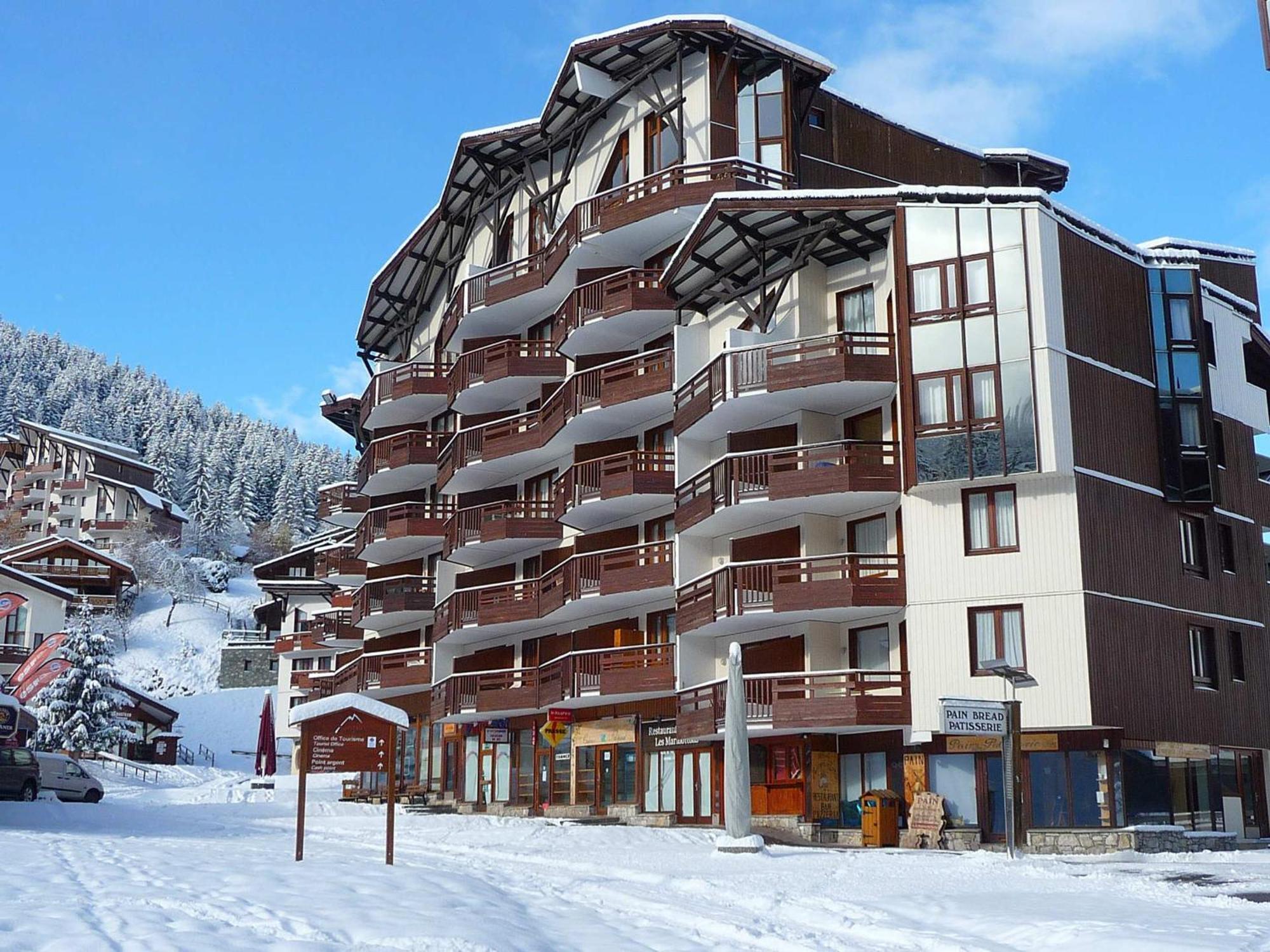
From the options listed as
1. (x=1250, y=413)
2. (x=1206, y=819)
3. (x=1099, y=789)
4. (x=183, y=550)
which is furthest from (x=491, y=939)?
(x=183, y=550)

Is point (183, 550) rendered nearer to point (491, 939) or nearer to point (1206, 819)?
point (1206, 819)

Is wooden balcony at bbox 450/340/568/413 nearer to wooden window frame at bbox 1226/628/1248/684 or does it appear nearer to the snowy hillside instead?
wooden window frame at bbox 1226/628/1248/684

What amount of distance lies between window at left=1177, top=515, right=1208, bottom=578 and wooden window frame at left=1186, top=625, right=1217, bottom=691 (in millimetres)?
1482

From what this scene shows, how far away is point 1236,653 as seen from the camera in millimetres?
36875

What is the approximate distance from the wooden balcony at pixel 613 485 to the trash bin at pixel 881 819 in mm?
11420

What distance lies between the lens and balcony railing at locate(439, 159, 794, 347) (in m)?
39.9

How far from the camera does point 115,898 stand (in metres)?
15.5

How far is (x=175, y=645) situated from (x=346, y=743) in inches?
3985

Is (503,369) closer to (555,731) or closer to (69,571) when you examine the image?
(555,731)

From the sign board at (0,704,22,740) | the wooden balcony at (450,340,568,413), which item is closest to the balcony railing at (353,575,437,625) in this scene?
the wooden balcony at (450,340,568,413)

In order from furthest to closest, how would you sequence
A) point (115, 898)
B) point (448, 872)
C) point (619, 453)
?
point (619, 453) → point (448, 872) → point (115, 898)

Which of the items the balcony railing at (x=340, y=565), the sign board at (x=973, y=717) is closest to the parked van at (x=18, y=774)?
the balcony railing at (x=340, y=565)

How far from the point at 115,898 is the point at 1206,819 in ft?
89.9

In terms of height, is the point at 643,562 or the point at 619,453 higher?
the point at 619,453
